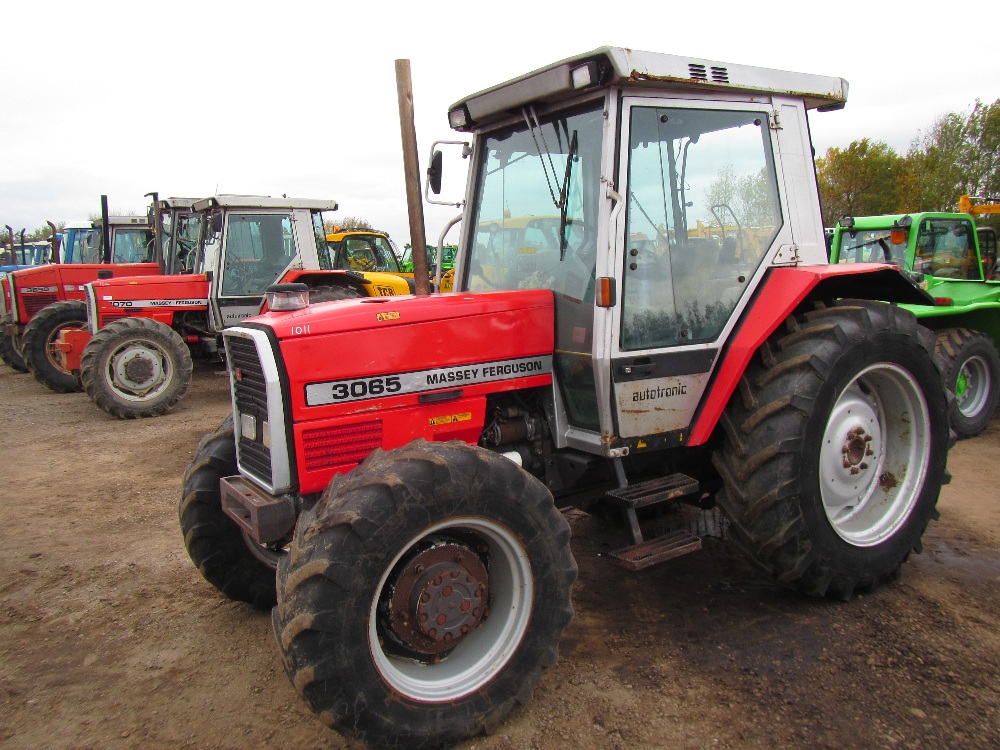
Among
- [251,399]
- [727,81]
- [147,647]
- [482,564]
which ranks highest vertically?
[727,81]

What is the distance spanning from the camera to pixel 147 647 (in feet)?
11.5

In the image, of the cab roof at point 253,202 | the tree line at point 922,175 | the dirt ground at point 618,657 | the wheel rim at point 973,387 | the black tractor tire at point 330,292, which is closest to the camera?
the dirt ground at point 618,657

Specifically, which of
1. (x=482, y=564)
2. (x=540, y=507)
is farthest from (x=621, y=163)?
(x=482, y=564)

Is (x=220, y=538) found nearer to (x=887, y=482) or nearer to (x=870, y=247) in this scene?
(x=887, y=482)

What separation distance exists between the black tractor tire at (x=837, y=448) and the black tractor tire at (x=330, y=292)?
20.5 ft

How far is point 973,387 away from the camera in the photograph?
735cm

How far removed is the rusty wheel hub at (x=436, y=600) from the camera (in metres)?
2.71

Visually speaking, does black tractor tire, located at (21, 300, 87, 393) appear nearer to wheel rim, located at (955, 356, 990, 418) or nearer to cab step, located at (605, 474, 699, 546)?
cab step, located at (605, 474, 699, 546)

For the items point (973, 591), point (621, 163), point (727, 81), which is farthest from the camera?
point (973, 591)

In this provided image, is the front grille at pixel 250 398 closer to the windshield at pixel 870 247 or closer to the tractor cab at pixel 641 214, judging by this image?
the tractor cab at pixel 641 214

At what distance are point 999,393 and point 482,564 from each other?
669cm

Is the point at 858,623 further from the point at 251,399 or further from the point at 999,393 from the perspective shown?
the point at 999,393

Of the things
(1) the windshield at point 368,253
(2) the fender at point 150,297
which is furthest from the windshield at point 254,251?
(1) the windshield at point 368,253

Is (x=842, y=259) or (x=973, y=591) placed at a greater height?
(x=842, y=259)
